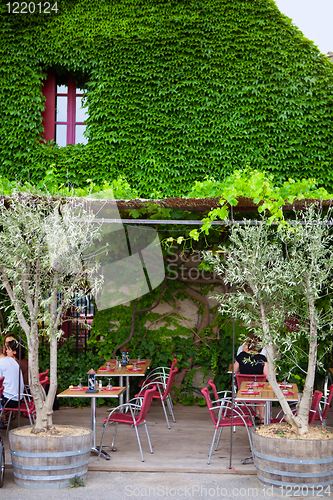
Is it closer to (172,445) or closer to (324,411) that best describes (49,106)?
(172,445)

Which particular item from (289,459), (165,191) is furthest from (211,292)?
(289,459)

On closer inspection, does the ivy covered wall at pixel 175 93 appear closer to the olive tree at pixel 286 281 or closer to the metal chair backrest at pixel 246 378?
the metal chair backrest at pixel 246 378

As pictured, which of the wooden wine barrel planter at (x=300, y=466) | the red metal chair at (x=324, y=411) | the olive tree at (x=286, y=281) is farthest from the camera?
the red metal chair at (x=324, y=411)

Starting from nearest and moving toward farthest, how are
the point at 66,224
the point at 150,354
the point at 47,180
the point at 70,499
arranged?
the point at 70,499, the point at 66,224, the point at 150,354, the point at 47,180

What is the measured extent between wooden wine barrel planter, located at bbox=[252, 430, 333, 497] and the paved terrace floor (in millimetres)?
646

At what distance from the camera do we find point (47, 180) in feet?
30.7

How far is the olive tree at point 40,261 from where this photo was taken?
4.71 m

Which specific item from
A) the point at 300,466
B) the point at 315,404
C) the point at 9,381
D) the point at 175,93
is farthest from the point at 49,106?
the point at 300,466

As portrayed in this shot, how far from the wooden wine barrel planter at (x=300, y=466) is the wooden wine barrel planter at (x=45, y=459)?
181 cm

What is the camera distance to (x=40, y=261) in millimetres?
4910

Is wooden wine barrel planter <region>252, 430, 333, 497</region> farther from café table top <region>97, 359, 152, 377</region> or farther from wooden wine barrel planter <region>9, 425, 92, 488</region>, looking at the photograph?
café table top <region>97, 359, 152, 377</region>

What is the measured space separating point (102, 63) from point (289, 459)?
26.5ft

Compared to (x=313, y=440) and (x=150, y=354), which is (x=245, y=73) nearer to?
(x=150, y=354)

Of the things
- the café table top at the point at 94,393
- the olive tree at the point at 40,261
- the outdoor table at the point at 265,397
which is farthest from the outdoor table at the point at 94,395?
the outdoor table at the point at 265,397
